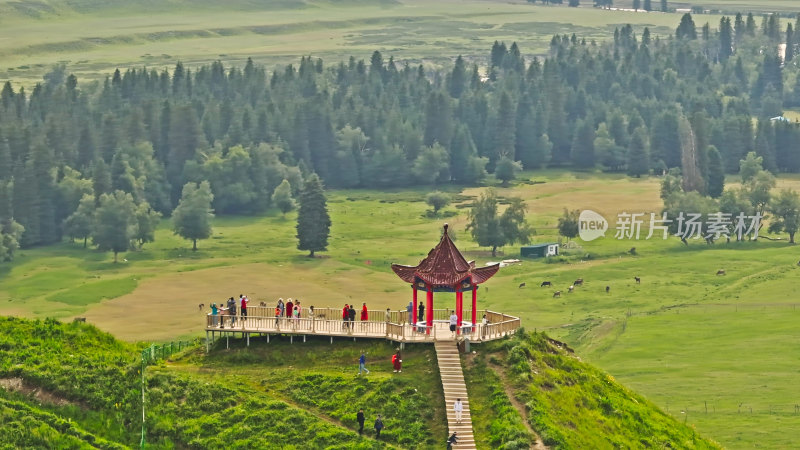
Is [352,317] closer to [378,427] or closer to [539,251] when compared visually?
[378,427]

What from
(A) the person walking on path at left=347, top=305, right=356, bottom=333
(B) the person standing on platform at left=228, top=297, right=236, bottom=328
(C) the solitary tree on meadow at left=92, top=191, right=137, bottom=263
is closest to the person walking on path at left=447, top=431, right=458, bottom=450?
(A) the person walking on path at left=347, top=305, right=356, bottom=333

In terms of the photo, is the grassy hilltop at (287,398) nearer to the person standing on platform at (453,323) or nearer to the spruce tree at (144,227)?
the person standing on platform at (453,323)

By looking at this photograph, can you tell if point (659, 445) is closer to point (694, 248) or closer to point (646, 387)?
point (646, 387)

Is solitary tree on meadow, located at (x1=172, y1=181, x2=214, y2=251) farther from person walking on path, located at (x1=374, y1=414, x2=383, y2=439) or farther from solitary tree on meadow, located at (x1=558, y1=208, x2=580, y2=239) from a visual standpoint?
person walking on path, located at (x1=374, y1=414, x2=383, y2=439)

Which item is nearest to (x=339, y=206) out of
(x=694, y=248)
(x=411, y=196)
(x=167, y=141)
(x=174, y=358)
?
(x=411, y=196)

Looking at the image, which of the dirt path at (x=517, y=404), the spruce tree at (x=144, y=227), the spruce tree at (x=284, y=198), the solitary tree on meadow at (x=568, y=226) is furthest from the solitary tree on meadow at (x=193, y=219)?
the dirt path at (x=517, y=404)

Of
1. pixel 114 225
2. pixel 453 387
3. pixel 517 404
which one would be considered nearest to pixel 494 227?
pixel 114 225
